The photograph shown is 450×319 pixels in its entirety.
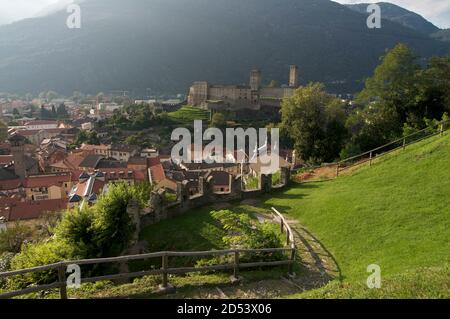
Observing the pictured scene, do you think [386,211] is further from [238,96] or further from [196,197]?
[238,96]

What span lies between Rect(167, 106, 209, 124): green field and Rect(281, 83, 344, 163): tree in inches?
2301

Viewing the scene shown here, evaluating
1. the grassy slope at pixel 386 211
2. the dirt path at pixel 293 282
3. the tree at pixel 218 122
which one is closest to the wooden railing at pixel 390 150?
the grassy slope at pixel 386 211

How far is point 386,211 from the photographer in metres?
12.1

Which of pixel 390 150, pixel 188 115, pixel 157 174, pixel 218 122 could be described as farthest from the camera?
pixel 188 115

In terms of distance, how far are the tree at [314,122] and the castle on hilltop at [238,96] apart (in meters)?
68.5

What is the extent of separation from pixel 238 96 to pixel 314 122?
7478cm

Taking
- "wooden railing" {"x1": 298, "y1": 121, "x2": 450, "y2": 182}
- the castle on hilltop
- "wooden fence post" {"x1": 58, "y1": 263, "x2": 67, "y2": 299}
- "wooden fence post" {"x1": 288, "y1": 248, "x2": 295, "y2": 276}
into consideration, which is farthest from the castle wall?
the castle on hilltop

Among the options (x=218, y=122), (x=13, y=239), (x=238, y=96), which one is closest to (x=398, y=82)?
(x=13, y=239)

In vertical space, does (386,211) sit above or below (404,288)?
below

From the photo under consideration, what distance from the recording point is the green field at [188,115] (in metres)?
86.6

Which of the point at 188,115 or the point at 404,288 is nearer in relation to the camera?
the point at 404,288

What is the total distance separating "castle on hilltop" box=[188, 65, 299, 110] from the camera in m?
99.6

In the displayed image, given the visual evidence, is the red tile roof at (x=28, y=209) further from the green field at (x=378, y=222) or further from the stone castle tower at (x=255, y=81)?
the stone castle tower at (x=255, y=81)

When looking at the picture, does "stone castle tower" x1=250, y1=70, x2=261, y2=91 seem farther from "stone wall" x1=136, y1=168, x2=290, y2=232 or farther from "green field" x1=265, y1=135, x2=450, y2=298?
"green field" x1=265, y1=135, x2=450, y2=298
